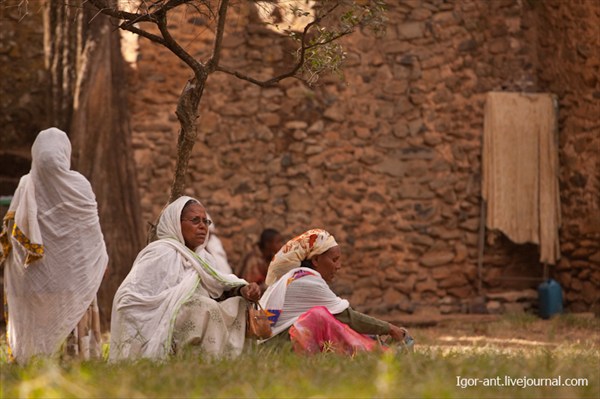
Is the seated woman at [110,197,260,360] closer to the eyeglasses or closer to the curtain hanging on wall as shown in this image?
the eyeglasses

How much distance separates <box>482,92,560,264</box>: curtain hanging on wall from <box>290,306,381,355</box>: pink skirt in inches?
301

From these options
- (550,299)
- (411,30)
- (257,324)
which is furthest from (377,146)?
(257,324)

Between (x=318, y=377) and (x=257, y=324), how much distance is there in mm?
1919

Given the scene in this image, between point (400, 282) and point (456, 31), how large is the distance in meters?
3.12

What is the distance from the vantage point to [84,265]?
823 centimetres

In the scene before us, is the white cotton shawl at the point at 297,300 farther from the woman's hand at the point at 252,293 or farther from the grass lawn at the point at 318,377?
the grass lawn at the point at 318,377

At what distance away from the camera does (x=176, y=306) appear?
742 cm

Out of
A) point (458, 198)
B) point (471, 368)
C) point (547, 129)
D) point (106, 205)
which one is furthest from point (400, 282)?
point (471, 368)

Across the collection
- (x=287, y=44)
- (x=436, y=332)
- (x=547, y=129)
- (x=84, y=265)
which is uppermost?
(x=287, y=44)

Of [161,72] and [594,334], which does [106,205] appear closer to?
[161,72]

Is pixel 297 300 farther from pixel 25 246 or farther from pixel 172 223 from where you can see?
pixel 25 246

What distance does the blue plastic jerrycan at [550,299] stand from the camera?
1447 cm

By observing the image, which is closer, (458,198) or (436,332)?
(436,332)

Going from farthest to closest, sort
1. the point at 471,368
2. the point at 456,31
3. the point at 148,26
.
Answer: the point at 456,31 → the point at 148,26 → the point at 471,368
